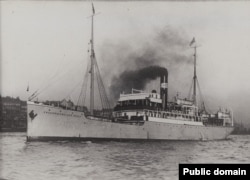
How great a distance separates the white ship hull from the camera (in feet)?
35.9

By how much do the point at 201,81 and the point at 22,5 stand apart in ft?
15.0

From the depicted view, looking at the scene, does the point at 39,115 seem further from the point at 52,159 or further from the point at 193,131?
the point at 193,131

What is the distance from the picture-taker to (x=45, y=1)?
6352 millimetres

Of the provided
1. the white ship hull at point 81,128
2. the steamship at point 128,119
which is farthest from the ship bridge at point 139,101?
the white ship hull at point 81,128

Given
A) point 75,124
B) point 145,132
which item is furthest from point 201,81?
point 145,132

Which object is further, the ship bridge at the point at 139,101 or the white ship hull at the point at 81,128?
the ship bridge at the point at 139,101

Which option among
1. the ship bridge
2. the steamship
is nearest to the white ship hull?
the steamship

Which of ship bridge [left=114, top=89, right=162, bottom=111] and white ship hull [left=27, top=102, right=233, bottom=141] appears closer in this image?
white ship hull [left=27, top=102, right=233, bottom=141]

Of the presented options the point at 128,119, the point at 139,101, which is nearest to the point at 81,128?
the point at 128,119

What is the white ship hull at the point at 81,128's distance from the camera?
10.9m

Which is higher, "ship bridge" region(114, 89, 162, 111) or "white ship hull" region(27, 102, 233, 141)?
"ship bridge" region(114, 89, 162, 111)

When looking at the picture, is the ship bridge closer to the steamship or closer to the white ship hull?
the steamship

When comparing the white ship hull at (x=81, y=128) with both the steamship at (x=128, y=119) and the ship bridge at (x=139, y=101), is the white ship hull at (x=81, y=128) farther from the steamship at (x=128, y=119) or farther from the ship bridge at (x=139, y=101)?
the ship bridge at (x=139, y=101)

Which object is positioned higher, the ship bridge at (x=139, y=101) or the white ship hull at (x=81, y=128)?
the ship bridge at (x=139, y=101)
